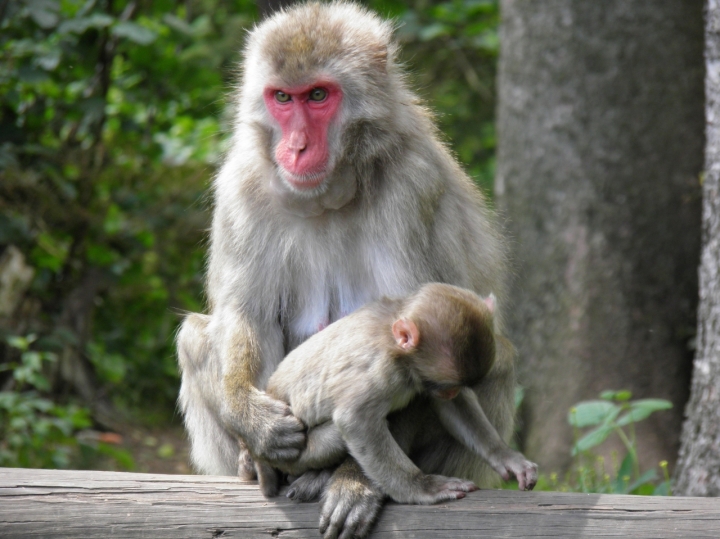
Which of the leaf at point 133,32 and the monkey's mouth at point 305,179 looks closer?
the monkey's mouth at point 305,179

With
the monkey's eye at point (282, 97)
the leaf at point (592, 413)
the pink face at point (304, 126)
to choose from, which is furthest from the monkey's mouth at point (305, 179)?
the leaf at point (592, 413)

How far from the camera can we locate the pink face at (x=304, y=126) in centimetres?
363

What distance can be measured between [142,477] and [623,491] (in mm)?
2503

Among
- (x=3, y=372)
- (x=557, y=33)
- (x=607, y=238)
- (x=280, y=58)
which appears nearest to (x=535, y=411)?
(x=607, y=238)

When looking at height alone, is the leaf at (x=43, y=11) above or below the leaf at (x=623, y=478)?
above

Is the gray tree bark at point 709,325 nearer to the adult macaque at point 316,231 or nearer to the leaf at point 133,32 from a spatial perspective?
the adult macaque at point 316,231

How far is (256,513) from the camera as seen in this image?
3350mm

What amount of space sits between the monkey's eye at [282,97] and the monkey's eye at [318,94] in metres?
0.10

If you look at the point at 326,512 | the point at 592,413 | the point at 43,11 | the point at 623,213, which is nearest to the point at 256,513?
the point at 326,512

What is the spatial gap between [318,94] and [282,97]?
0.16 metres

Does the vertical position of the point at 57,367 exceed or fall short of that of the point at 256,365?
it falls short

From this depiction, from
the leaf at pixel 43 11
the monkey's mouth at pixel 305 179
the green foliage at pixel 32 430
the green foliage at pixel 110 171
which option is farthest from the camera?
the green foliage at pixel 110 171

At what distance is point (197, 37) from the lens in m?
→ 7.86

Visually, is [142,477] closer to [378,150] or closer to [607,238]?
[378,150]
